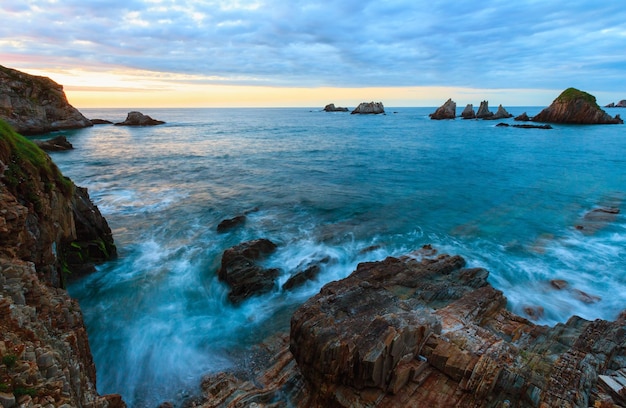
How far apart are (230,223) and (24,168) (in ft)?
44.1

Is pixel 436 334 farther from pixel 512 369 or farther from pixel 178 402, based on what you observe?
pixel 178 402

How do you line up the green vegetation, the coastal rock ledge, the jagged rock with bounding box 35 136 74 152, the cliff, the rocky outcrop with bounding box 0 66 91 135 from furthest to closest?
the green vegetation, the rocky outcrop with bounding box 0 66 91 135, the jagged rock with bounding box 35 136 74 152, the coastal rock ledge, the cliff

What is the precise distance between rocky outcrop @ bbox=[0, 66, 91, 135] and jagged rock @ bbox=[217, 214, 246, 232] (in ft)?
223

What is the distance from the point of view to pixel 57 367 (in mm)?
6758

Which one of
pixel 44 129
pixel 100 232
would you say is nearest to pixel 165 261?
pixel 100 232

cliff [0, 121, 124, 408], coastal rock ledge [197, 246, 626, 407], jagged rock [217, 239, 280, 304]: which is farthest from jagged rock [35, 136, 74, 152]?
coastal rock ledge [197, 246, 626, 407]

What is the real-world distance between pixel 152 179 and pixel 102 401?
3599cm

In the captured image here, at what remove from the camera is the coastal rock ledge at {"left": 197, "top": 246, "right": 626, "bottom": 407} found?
9.34 meters

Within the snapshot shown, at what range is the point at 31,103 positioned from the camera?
74.9 meters

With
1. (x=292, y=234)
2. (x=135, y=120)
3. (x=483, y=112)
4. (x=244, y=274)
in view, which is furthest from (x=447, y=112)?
(x=244, y=274)

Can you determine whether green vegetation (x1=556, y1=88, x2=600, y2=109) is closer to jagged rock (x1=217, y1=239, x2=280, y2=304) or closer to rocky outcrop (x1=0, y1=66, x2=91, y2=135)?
jagged rock (x1=217, y1=239, x2=280, y2=304)

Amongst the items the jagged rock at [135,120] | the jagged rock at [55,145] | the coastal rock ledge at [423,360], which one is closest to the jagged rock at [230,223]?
the coastal rock ledge at [423,360]

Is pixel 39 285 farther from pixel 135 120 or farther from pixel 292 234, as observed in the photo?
pixel 135 120

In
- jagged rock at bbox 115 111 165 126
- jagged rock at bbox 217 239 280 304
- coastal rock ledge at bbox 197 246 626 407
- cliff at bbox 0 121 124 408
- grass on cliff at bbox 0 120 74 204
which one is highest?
jagged rock at bbox 115 111 165 126
